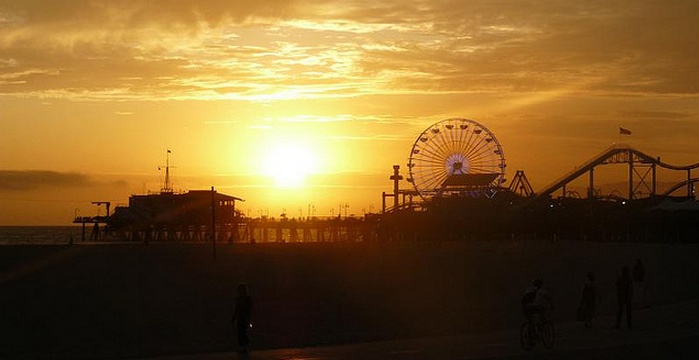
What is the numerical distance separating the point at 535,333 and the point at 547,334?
0.53m

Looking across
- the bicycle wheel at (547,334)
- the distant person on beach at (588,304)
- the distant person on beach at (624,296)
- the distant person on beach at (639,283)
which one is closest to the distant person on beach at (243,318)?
the bicycle wheel at (547,334)

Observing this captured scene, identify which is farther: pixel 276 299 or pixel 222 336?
pixel 276 299

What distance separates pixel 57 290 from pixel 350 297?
856cm

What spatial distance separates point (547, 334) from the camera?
17.5 m

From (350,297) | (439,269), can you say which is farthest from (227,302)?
(439,269)

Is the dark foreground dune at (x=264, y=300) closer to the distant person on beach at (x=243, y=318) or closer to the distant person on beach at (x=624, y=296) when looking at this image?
the distant person on beach at (x=243, y=318)

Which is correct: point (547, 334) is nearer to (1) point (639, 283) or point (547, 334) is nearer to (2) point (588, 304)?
(2) point (588, 304)

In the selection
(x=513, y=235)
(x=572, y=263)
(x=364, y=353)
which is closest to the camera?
(x=364, y=353)

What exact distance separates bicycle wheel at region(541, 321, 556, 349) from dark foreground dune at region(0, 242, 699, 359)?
2.95 m

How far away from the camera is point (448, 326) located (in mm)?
21094

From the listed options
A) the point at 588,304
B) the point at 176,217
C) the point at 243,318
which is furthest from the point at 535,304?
the point at 176,217

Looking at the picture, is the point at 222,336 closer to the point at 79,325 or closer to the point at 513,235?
the point at 79,325

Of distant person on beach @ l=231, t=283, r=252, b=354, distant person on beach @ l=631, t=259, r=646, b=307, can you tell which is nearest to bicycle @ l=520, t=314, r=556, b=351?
distant person on beach @ l=231, t=283, r=252, b=354

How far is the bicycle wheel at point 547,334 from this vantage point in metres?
17.3
